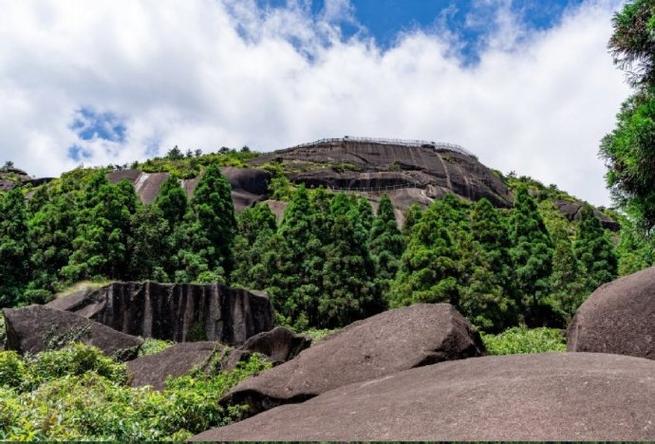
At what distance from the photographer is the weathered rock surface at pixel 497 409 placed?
471 centimetres

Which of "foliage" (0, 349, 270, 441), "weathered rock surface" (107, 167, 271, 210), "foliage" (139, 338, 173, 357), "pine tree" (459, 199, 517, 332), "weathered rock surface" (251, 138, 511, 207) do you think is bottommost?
"foliage" (0, 349, 270, 441)

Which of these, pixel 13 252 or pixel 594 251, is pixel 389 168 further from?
pixel 13 252

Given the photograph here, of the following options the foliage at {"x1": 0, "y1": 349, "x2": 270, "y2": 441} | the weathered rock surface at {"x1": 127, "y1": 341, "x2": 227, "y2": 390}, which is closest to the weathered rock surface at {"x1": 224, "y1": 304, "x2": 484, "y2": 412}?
the foliage at {"x1": 0, "y1": 349, "x2": 270, "y2": 441}

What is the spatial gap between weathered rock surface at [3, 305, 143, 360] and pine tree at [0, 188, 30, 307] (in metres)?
16.0

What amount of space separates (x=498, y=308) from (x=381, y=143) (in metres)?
59.2

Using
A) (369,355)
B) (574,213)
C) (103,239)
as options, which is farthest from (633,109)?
(574,213)

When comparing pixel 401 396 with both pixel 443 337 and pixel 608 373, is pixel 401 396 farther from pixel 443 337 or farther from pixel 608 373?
pixel 443 337

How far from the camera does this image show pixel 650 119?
28.3 feet

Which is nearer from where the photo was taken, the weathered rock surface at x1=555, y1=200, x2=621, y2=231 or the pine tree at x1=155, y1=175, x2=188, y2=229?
the pine tree at x1=155, y1=175, x2=188, y2=229

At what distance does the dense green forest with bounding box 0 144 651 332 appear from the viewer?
90.0 feet

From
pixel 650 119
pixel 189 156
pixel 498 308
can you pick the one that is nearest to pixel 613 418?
pixel 650 119

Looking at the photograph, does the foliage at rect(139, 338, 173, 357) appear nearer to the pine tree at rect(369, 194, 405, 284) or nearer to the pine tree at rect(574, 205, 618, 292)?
the pine tree at rect(369, 194, 405, 284)

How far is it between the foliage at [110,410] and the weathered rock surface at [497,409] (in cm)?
156

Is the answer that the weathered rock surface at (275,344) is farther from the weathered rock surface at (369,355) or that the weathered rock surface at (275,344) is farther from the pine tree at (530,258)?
the pine tree at (530,258)
